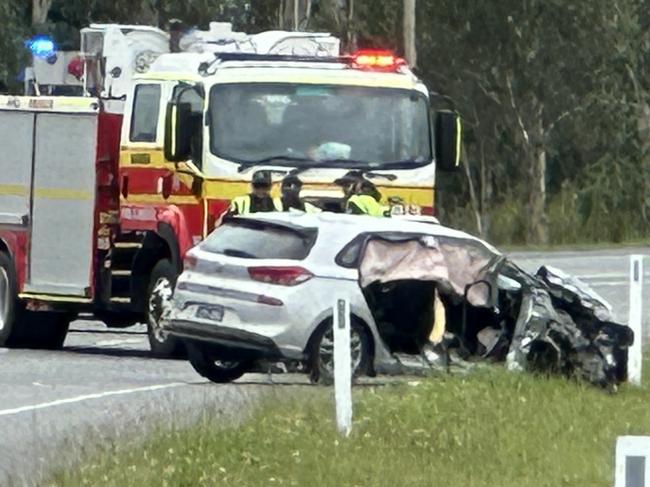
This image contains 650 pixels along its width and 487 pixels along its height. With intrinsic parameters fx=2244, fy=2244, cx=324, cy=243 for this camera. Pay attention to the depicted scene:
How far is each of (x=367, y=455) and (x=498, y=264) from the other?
19.5ft

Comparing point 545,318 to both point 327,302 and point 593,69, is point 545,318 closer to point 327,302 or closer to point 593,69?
point 327,302

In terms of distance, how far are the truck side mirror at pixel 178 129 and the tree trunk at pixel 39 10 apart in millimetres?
35692

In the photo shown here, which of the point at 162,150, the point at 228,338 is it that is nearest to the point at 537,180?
the point at 162,150

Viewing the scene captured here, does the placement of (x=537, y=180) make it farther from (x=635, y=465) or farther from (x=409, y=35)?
(x=635, y=465)

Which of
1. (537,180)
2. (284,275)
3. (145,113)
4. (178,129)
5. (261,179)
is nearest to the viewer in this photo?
(284,275)

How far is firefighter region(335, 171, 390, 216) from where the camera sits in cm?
1895

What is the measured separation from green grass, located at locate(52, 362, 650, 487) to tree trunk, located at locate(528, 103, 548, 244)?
39520mm

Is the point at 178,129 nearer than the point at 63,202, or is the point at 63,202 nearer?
A: the point at 178,129

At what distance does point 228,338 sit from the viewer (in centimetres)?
1709

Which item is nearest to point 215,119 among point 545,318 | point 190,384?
point 190,384

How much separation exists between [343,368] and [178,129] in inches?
292

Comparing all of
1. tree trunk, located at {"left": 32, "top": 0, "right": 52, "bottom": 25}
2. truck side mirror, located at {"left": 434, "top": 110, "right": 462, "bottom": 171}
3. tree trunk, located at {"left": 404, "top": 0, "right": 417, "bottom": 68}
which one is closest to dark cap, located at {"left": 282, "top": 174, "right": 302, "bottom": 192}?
truck side mirror, located at {"left": 434, "top": 110, "right": 462, "bottom": 171}

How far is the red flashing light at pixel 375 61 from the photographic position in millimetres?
20594

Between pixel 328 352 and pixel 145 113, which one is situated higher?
pixel 145 113
